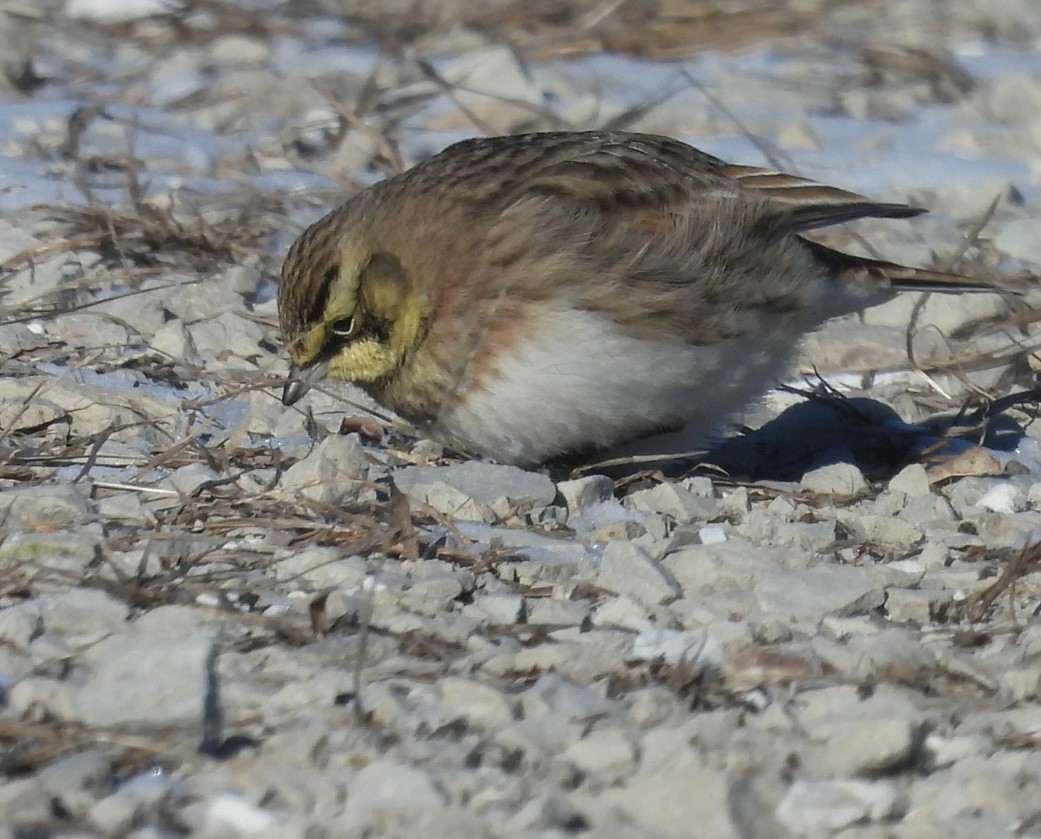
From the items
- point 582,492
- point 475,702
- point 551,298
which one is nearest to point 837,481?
point 582,492

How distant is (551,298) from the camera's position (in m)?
4.74

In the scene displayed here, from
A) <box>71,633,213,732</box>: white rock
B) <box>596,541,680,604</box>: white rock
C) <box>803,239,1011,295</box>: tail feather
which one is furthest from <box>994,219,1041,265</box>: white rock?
<box>71,633,213,732</box>: white rock

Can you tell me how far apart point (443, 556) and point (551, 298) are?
2.98 ft

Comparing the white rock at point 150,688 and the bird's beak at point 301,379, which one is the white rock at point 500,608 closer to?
the white rock at point 150,688

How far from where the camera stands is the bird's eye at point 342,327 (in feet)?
16.3

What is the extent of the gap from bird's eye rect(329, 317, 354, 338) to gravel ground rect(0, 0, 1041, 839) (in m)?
0.21

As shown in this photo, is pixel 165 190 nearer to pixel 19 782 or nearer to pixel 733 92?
pixel 733 92

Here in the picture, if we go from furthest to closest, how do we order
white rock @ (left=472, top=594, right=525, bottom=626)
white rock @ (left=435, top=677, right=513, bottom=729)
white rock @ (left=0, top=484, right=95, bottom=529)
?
1. white rock @ (left=0, top=484, right=95, bottom=529)
2. white rock @ (left=472, top=594, right=525, bottom=626)
3. white rock @ (left=435, top=677, right=513, bottom=729)

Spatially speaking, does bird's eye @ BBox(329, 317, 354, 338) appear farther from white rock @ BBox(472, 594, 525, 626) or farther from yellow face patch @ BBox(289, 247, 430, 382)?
white rock @ BBox(472, 594, 525, 626)

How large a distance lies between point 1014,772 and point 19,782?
1.62 m

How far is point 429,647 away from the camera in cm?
356

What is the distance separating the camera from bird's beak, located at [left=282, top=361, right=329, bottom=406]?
4957mm

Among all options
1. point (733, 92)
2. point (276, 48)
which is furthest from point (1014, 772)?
point (276, 48)


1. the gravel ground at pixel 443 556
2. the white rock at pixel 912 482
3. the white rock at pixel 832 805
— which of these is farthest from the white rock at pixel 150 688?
the white rock at pixel 912 482
